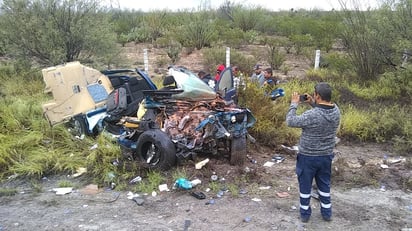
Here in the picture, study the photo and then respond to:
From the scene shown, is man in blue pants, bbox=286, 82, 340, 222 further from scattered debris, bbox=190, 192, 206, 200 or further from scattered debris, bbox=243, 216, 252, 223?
scattered debris, bbox=190, 192, 206, 200

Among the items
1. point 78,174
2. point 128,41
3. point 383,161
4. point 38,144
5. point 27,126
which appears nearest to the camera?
point 78,174

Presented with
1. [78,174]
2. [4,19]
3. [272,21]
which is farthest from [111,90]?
Answer: [272,21]

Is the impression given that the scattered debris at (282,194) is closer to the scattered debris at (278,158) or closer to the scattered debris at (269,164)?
the scattered debris at (269,164)

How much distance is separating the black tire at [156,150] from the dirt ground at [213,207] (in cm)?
38

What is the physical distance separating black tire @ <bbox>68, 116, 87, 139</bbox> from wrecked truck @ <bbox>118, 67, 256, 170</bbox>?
3.94ft

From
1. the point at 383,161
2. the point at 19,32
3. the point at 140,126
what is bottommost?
the point at 383,161

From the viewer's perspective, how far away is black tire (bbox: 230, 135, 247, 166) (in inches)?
241

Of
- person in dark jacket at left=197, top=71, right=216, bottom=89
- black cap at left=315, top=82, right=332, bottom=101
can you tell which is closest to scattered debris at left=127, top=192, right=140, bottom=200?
person in dark jacket at left=197, top=71, right=216, bottom=89

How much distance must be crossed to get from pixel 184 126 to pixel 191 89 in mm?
590

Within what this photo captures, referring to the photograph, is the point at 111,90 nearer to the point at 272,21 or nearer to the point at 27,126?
the point at 27,126

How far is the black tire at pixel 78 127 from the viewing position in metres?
7.52

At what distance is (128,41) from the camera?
2309 cm

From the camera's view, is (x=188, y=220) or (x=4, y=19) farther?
(x=4, y=19)

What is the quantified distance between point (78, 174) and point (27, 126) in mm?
2561
